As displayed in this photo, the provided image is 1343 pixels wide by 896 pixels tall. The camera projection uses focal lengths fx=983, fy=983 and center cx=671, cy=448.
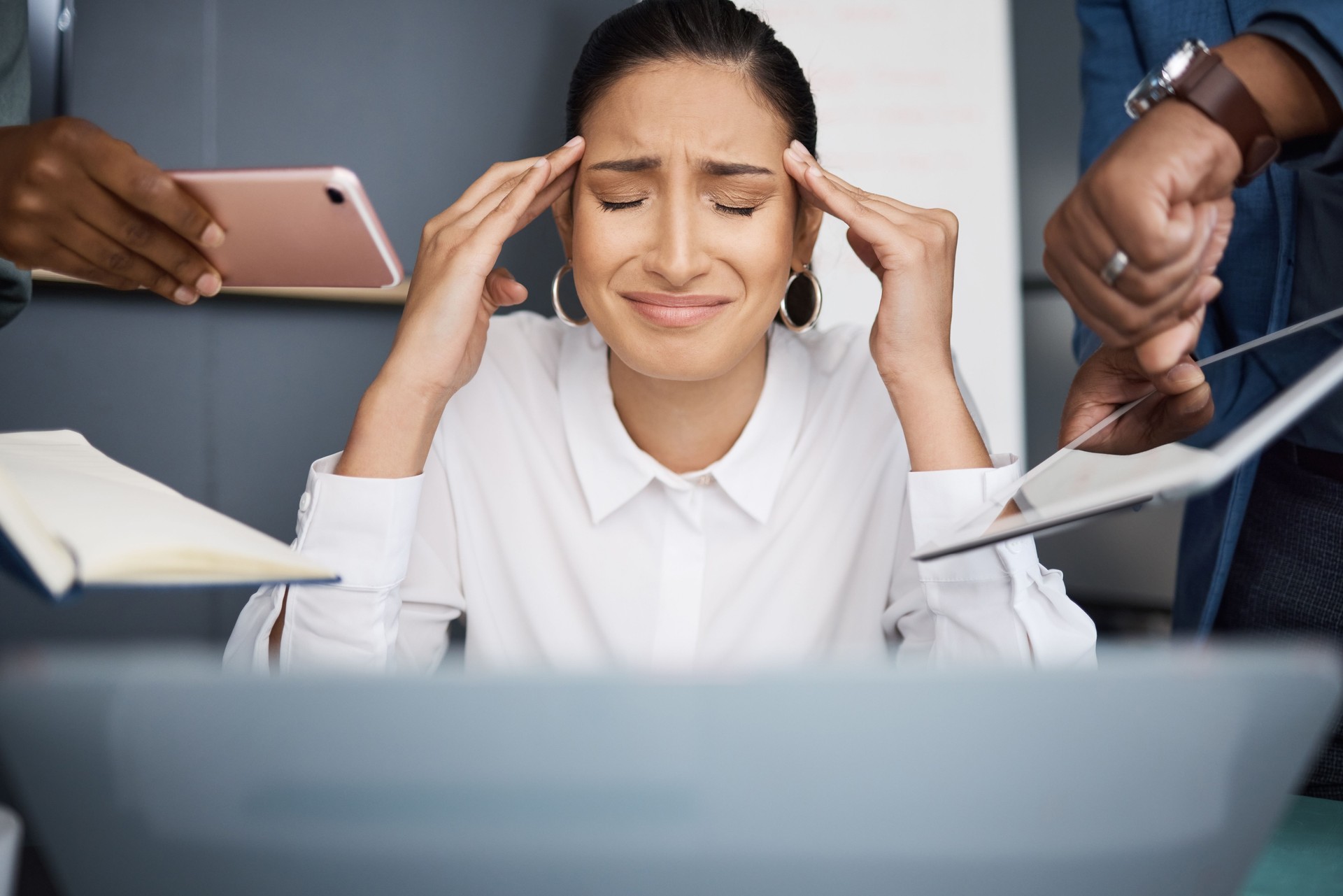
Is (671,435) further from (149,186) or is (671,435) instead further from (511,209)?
(149,186)

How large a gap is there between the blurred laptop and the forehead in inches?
39.1

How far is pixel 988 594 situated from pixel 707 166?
595 mm

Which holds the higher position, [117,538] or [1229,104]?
[1229,104]

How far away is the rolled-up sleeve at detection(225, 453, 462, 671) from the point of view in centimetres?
102

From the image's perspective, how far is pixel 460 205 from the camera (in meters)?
1.22

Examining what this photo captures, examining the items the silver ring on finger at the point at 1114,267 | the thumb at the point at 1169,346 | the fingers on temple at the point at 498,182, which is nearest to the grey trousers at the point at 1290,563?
the thumb at the point at 1169,346

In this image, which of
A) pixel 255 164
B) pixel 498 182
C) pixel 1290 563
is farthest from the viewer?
pixel 255 164

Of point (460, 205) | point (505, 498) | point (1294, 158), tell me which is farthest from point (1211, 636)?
point (460, 205)

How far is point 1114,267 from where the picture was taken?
63cm

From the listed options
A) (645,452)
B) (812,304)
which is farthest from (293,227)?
(812,304)

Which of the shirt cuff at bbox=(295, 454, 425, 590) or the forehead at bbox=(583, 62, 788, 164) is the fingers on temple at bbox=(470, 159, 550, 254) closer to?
the forehead at bbox=(583, 62, 788, 164)

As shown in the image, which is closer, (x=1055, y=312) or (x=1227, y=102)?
(x=1227, y=102)

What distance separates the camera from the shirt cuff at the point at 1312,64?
63 centimetres

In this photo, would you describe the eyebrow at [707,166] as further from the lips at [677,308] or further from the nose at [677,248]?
the lips at [677,308]
